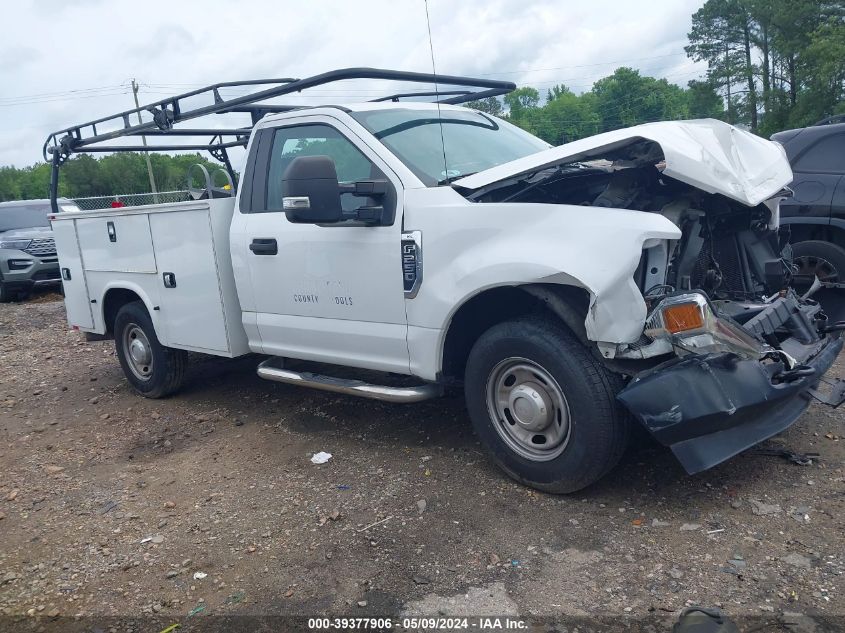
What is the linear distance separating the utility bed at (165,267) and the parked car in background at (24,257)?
7260 mm

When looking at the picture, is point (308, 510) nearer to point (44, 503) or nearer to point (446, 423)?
point (446, 423)

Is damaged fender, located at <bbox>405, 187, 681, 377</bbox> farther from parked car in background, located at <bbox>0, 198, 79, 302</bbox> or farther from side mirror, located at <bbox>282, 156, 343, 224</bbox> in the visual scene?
parked car in background, located at <bbox>0, 198, 79, 302</bbox>

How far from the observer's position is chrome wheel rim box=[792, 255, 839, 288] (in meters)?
6.38

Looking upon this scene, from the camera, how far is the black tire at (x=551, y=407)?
3445mm

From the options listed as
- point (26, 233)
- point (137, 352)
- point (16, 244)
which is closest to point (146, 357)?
point (137, 352)

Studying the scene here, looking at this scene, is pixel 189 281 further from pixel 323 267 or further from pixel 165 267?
pixel 323 267

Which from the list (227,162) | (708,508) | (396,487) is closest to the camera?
(708,508)

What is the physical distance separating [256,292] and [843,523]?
3.65m

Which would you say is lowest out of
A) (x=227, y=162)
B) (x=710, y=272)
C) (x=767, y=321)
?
(x=767, y=321)

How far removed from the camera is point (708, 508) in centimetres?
351

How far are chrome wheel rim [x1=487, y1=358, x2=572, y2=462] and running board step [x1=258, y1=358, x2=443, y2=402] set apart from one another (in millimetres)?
453

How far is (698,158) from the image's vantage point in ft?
11.2

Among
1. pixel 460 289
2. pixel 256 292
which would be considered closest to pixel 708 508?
pixel 460 289

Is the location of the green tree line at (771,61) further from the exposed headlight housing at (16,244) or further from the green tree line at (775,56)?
the exposed headlight housing at (16,244)
